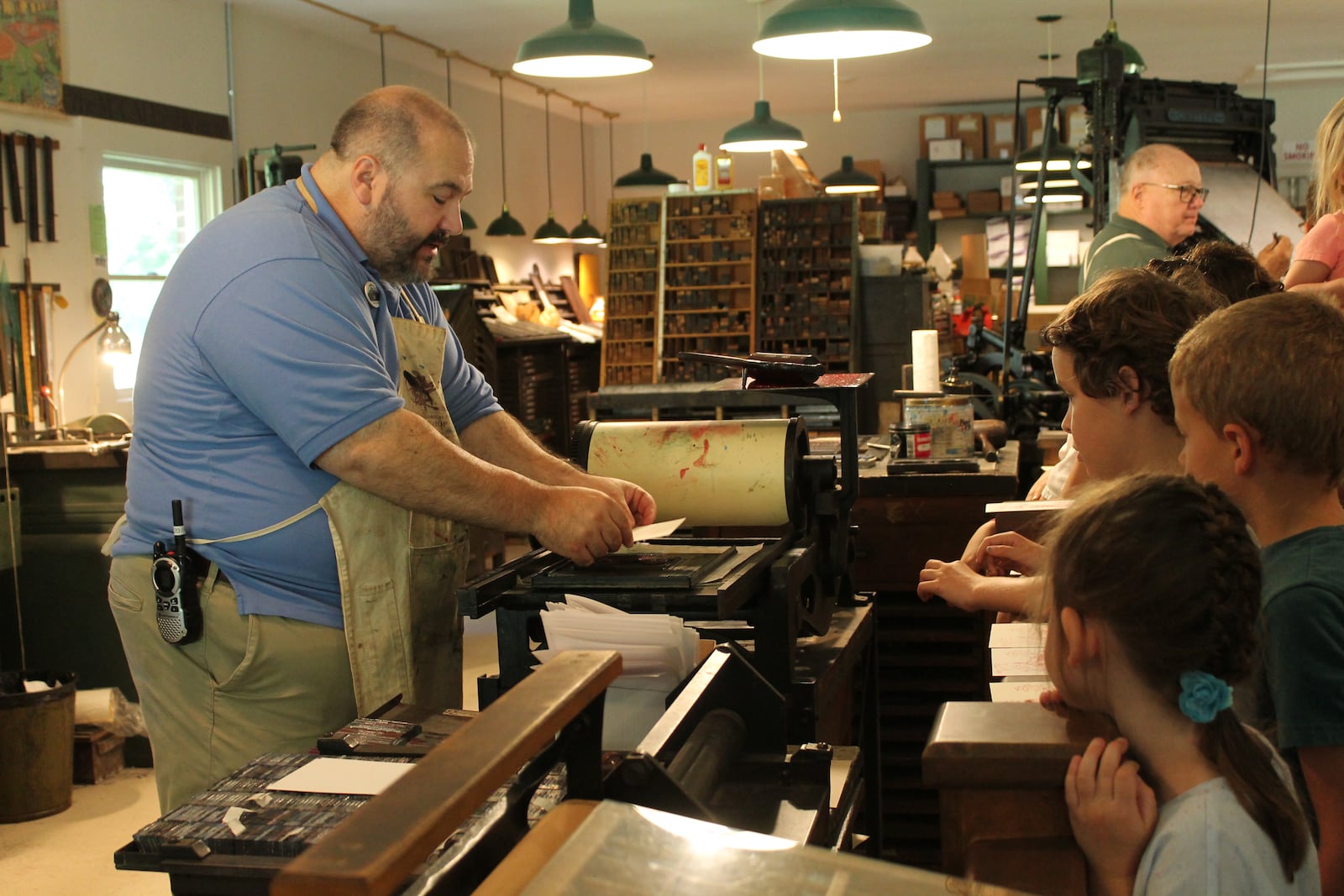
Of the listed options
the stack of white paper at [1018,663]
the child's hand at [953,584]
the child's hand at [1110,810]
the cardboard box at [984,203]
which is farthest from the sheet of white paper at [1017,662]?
the cardboard box at [984,203]

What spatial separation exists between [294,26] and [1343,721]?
26.1 ft

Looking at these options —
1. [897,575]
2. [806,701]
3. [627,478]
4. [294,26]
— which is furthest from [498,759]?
[294,26]

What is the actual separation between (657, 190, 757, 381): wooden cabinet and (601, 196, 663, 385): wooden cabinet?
119mm

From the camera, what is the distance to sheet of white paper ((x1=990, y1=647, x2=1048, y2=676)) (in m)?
1.60

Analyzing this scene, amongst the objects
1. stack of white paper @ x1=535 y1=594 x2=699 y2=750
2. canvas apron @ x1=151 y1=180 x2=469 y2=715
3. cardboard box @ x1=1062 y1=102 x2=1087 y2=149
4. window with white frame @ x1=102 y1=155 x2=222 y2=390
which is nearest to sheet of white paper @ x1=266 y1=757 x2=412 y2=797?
stack of white paper @ x1=535 y1=594 x2=699 y2=750

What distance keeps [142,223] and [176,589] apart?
17.5 feet

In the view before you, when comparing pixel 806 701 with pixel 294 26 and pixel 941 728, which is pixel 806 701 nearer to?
pixel 941 728

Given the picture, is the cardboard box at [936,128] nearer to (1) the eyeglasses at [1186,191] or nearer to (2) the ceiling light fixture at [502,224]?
(2) the ceiling light fixture at [502,224]

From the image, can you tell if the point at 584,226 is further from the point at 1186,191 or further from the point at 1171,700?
the point at 1171,700

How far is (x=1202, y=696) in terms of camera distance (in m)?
1.07

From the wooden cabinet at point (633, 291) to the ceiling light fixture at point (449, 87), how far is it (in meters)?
1.41

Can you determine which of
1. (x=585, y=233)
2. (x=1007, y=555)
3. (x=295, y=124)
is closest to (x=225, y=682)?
(x=1007, y=555)

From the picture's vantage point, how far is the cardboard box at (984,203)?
41.6 feet

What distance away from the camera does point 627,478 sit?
236cm
